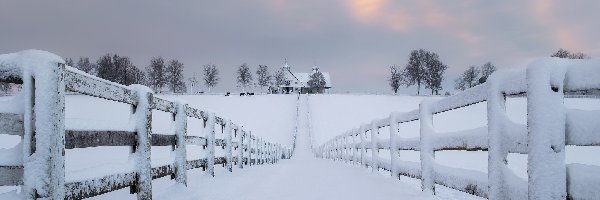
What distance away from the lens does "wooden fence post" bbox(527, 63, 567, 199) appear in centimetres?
238

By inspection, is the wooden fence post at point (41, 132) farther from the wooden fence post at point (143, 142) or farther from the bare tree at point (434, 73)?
the bare tree at point (434, 73)

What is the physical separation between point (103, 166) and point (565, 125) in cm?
294

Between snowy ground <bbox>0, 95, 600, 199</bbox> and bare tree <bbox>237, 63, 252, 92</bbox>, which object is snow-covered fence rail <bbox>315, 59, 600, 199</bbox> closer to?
snowy ground <bbox>0, 95, 600, 199</bbox>

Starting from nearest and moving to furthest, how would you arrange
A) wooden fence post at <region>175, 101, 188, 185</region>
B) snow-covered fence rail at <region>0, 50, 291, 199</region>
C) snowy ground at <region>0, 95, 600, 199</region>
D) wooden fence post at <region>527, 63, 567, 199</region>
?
wooden fence post at <region>527, 63, 567, 199</region> → snow-covered fence rail at <region>0, 50, 291, 199</region> → snowy ground at <region>0, 95, 600, 199</region> → wooden fence post at <region>175, 101, 188, 185</region>

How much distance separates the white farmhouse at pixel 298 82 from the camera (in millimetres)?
119750

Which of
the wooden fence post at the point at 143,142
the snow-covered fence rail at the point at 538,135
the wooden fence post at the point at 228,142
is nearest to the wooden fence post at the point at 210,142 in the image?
the wooden fence post at the point at 228,142

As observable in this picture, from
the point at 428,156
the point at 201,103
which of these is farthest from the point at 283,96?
the point at 428,156

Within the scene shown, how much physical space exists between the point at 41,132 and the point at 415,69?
10445 centimetres

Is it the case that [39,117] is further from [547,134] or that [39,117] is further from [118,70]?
[118,70]

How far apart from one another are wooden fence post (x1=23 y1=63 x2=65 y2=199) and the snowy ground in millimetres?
178

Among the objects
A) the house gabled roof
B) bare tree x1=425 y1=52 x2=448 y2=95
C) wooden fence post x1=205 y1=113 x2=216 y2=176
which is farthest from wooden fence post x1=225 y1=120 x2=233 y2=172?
the house gabled roof

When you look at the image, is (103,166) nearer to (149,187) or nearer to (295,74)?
(149,187)

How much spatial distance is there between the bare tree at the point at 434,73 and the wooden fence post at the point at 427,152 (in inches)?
3824

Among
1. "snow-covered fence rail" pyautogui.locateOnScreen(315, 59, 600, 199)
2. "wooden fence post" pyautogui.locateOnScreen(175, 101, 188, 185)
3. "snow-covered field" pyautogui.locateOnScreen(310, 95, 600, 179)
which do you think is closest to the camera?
"snow-covered fence rail" pyautogui.locateOnScreen(315, 59, 600, 199)
